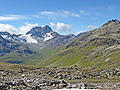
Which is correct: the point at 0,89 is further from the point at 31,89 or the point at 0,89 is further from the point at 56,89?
the point at 56,89

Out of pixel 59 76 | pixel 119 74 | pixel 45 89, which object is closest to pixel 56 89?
pixel 45 89

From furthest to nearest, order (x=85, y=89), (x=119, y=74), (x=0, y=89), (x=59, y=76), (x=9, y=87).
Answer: (x=119, y=74) → (x=59, y=76) → (x=85, y=89) → (x=9, y=87) → (x=0, y=89)

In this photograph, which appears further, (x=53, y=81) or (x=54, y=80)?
(x=54, y=80)

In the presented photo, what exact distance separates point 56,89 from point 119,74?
49435 mm

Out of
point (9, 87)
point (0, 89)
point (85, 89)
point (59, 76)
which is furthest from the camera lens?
point (59, 76)

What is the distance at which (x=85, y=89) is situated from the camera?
32.8 m

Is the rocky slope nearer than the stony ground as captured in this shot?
No

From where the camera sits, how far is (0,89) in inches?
1117

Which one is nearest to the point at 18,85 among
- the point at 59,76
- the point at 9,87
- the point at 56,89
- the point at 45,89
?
the point at 9,87

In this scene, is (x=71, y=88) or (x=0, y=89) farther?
(x=71, y=88)

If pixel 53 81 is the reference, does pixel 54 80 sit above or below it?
below

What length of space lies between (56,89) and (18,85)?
7425 millimetres

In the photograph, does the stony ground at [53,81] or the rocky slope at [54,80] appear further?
the rocky slope at [54,80]

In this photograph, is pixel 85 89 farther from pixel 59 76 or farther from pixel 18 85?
pixel 59 76
